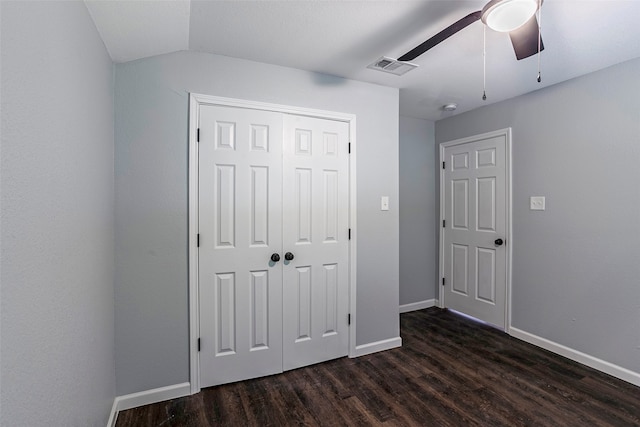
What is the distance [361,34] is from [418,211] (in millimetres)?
2413

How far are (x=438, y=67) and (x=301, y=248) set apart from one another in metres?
1.77

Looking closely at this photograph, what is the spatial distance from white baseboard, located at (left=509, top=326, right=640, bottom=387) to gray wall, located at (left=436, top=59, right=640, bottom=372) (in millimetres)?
40

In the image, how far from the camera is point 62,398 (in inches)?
41.6

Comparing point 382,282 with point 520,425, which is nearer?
point 520,425

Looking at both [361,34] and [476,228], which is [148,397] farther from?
[476,228]

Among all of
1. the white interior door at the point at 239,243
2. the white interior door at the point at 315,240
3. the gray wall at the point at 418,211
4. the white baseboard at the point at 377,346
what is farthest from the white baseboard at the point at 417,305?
the white interior door at the point at 239,243

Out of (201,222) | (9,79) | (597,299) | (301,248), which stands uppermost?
(9,79)

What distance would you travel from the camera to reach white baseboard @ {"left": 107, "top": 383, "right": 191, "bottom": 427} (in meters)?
1.88

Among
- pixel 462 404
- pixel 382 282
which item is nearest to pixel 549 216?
pixel 382 282

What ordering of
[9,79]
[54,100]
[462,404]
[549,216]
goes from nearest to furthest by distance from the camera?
1. [9,79]
2. [54,100]
3. [462,404]
4. [549,216]

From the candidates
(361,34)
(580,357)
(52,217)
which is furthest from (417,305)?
(52,217)

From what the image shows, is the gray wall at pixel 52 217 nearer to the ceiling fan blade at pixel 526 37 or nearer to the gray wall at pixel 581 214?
the ceiling fan blade at pixel 526 37

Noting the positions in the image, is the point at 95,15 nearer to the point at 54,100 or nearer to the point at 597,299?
the point at 54,100

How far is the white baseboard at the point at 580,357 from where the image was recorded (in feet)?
7.21
